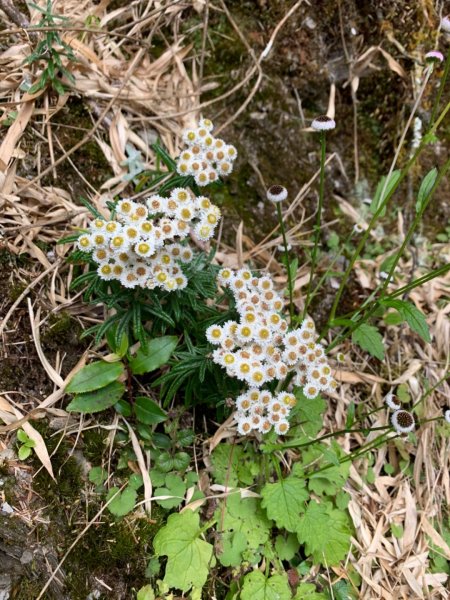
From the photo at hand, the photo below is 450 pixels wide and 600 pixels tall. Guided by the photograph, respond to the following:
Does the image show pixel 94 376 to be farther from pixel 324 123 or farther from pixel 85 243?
pixel 324 123

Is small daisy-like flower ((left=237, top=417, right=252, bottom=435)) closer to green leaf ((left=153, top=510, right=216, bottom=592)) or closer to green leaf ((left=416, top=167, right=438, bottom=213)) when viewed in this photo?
green leaf ((left=153, top=510, right=216, bottom=592))

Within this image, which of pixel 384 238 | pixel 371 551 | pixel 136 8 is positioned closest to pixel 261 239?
pixel 384 238

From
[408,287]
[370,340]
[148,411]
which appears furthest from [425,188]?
[148,411]

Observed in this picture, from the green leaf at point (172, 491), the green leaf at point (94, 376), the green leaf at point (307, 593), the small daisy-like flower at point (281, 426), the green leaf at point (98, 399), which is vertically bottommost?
the green leaf at point (307, 593)

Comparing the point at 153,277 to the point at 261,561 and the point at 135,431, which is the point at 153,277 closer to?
the point at 135,431

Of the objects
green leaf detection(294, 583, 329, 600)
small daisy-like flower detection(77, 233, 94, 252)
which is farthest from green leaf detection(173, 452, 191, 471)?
small daisy-like flower detection(77, 233, 94, 252)

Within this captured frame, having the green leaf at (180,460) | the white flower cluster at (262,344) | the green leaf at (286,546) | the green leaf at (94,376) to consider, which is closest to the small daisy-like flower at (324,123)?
the white flower cluster at (262,344)

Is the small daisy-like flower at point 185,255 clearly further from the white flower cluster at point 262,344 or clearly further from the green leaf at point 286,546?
the green leaf at point 286,546
